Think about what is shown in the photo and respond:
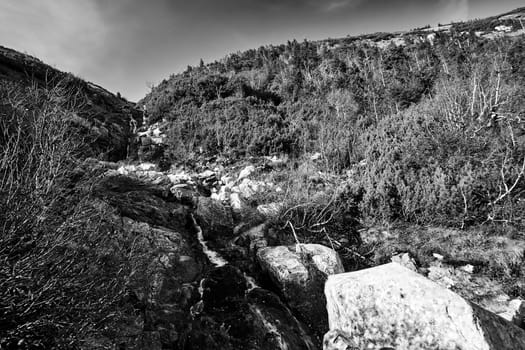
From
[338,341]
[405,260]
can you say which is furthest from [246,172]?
[338,341]

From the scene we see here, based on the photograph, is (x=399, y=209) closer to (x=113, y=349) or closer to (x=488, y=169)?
(x=488, y=169)

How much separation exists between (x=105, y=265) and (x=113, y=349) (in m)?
1.51

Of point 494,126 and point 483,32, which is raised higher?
point 483,32

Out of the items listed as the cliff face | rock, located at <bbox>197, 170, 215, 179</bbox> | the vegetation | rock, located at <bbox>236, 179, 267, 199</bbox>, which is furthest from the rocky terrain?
the cliff face

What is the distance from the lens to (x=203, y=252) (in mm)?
7398

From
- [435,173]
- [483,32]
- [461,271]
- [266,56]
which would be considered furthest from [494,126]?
[483,32]

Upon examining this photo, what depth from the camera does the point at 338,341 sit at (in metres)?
4.09

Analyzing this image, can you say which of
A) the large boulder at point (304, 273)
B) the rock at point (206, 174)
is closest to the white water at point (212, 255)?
the large boulder at point (304, 273)

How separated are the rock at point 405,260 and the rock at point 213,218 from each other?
4.94 metres

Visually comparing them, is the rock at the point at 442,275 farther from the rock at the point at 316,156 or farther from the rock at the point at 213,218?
the rock at the point at 316,156

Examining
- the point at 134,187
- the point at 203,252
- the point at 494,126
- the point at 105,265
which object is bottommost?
the point at 203,252

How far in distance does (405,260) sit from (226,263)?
4.66m

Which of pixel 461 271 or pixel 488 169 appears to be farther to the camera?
pixel 488 169

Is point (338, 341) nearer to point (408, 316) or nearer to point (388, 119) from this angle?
point (408, 316)
